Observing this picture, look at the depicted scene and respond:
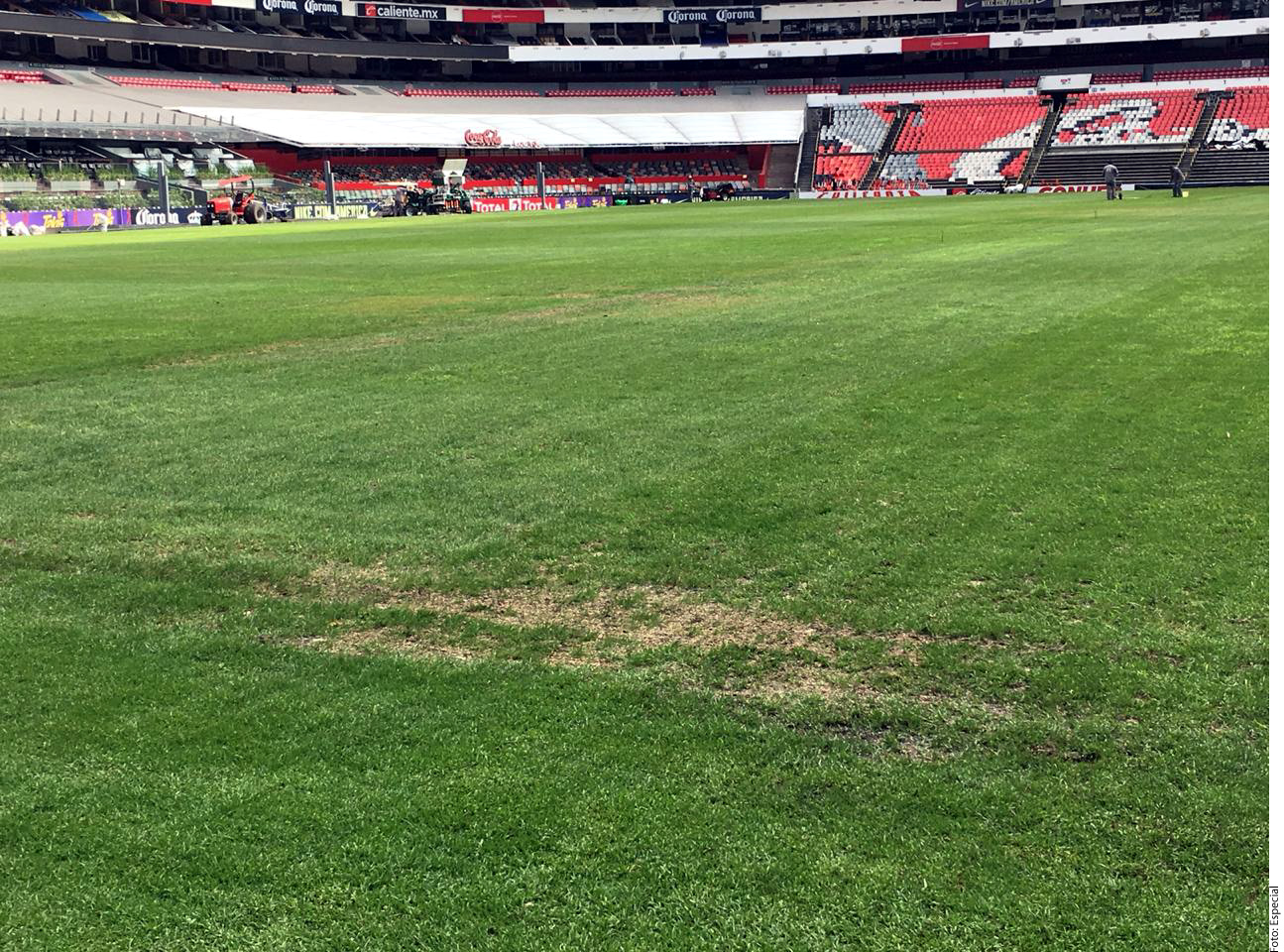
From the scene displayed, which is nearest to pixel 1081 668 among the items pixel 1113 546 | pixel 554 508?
pixel 1113 546

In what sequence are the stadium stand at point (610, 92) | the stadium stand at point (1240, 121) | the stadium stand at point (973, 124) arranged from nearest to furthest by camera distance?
the stadium stand at point (1240, 121)
the stadium stand at point (973, 124)
the stadium stand at point (610, 92)

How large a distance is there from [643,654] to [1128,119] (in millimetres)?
83846

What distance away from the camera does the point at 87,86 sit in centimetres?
7650

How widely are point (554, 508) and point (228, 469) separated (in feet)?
7.96

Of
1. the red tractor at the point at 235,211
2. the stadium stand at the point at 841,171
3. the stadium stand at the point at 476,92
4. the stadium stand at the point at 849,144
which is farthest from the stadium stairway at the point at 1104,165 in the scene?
the red tractor at the point at 235,211

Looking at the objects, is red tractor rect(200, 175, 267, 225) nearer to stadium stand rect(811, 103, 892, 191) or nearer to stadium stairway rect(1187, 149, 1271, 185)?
stadium stand rect(811, 103, 892, 191)

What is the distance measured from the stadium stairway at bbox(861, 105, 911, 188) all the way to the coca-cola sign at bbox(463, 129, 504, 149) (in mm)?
25521

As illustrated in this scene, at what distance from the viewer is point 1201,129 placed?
244ft

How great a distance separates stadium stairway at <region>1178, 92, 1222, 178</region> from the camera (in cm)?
7106

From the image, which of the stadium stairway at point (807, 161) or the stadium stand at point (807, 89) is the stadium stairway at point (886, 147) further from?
the stadium stand at point (807, 89)

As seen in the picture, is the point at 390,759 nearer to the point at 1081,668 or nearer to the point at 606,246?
the point at 1081,668

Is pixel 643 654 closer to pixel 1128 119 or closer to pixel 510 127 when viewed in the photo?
pixel 1128 119

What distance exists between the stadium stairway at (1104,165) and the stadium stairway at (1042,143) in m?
0.39

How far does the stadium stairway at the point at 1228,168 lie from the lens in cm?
6693
